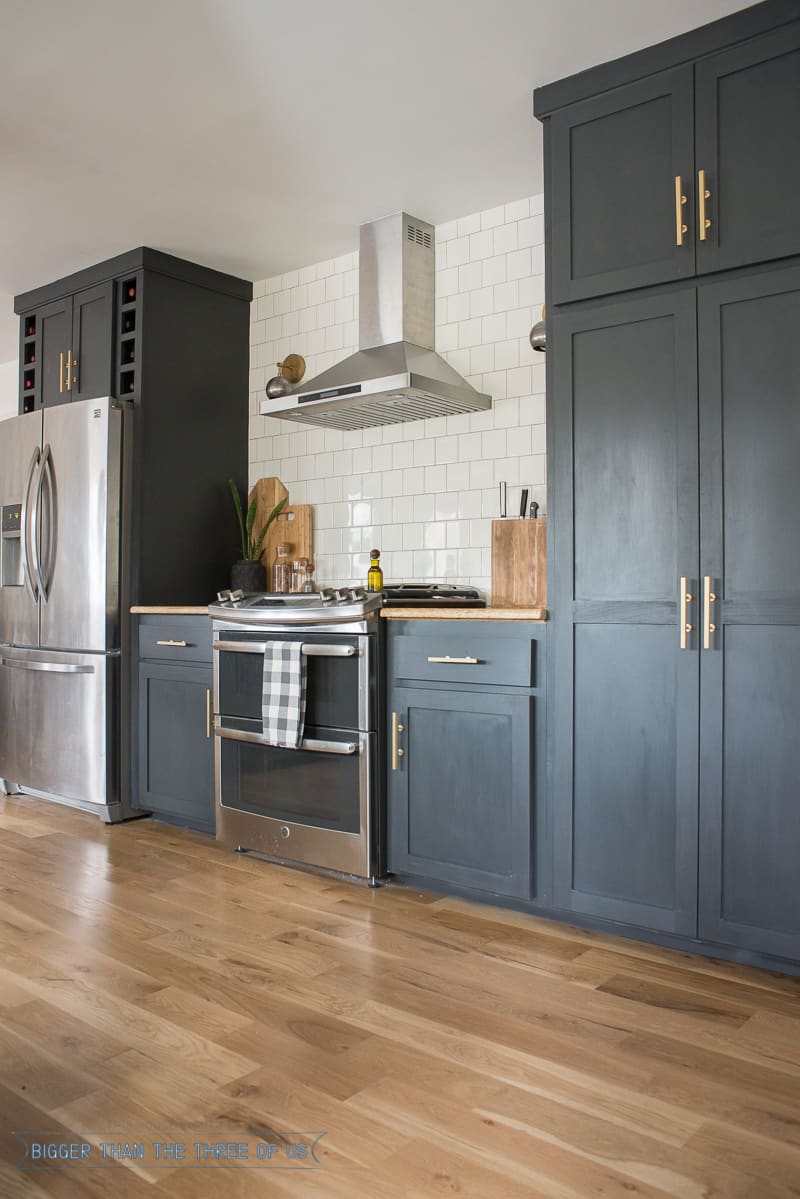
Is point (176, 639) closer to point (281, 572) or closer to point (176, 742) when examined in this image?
point (176, 742)

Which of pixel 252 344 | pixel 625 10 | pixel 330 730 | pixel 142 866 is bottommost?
pixel 142 866

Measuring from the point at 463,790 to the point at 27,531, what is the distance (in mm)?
2551

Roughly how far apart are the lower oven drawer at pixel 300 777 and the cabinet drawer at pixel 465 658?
0.30 meters

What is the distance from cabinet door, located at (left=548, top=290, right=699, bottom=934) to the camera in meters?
2.52

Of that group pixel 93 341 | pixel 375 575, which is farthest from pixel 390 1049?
pixel 93 341

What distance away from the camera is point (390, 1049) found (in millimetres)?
1994

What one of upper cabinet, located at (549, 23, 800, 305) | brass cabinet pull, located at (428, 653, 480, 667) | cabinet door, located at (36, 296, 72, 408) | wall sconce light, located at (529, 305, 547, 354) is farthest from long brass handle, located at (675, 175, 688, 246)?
cabinet door, located at (36, 296, 72, 408)

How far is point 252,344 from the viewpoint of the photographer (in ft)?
15.3

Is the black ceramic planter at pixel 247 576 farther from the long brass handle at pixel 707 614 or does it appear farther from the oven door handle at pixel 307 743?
the long brass handle at pixel 707 614

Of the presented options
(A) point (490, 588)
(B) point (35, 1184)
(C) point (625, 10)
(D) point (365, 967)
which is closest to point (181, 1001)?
(D) point (365, 967)

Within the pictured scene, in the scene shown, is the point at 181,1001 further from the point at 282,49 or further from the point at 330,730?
the point at 282,49

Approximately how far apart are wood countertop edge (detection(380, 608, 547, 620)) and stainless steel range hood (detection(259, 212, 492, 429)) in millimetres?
900

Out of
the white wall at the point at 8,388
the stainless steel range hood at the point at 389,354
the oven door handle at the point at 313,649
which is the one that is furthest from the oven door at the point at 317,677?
the white wall at the point at 8,388

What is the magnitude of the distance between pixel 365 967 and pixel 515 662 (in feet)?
3.14
